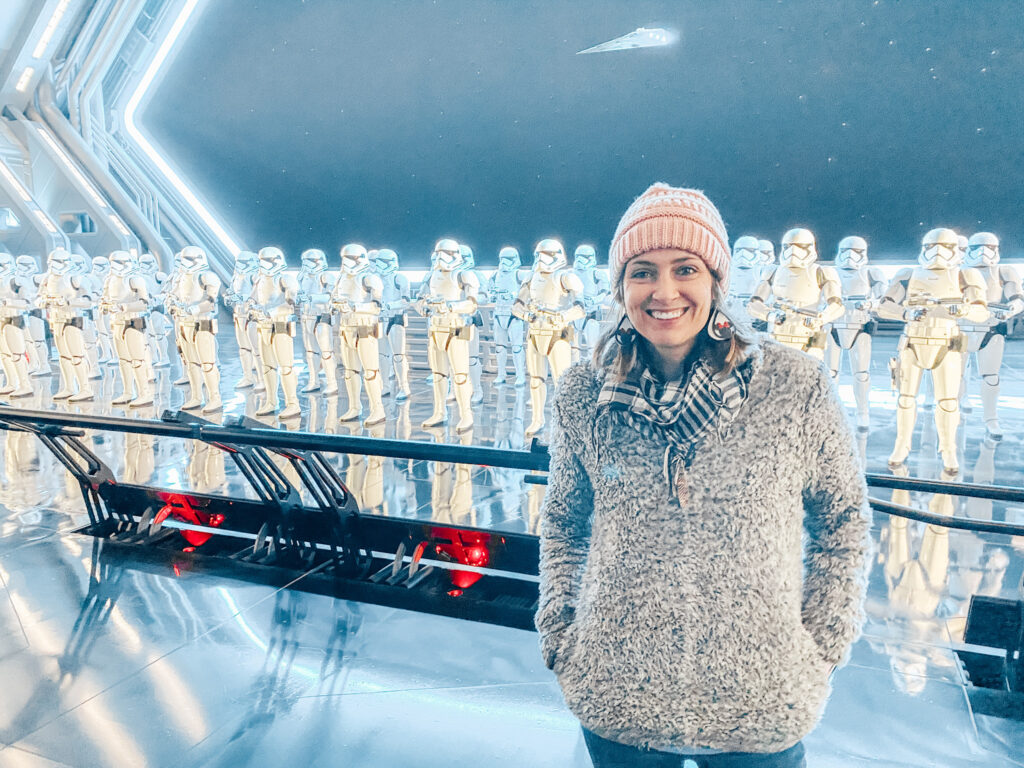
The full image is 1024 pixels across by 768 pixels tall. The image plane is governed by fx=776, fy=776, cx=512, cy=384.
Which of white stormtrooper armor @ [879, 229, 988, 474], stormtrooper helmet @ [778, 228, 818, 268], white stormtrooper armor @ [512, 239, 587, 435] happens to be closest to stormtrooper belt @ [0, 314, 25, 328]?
white stormtrooper armor @ [512, 239, 587, 435]

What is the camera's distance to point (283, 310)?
8.31 metres

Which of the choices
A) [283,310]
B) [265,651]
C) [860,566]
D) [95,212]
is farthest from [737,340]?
[95,212]

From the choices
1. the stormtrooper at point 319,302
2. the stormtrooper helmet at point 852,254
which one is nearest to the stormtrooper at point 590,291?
the stormtrooper helmet at point 852,254

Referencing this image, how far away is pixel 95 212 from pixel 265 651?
17.7m

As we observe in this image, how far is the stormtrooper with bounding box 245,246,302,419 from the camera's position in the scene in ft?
27.1

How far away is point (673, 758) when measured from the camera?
1.30 metres

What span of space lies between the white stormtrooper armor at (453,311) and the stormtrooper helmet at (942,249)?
3966 mm

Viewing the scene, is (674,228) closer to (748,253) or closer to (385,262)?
(748,253)

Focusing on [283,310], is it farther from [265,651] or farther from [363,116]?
[363,116]

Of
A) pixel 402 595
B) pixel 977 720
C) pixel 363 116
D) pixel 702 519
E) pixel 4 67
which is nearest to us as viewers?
pixel 702 519

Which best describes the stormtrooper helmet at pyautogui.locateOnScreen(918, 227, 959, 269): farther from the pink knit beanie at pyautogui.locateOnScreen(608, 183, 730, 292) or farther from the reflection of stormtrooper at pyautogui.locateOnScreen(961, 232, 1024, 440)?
the pink knit beanie at pyautogui.locateOnScreen(608, 183, 730, 292)

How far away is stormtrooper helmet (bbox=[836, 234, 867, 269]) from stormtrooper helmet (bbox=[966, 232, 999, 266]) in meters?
0.85

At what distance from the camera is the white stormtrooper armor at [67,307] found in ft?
30.5

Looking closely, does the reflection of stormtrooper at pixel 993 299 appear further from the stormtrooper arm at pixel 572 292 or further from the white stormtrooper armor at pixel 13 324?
the white stormtrooper armor at pixel 13 324
